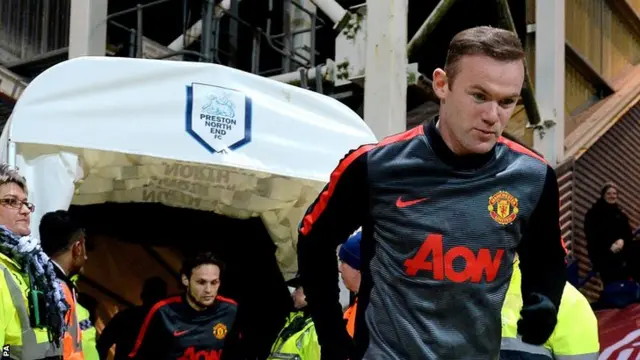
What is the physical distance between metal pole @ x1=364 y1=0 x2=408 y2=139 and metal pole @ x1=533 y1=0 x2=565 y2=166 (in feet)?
9.63

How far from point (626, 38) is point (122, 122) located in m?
8.56

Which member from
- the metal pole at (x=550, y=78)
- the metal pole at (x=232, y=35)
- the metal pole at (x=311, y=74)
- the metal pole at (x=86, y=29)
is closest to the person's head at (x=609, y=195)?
the metal pole at (x=550, y=78)

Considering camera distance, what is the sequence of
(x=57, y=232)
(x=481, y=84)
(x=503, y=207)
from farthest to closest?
(x=57, y=232) → (x=503, y=207) → (x=481, y=84)

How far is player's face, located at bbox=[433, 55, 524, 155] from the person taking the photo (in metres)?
2.19

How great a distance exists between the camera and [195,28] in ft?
34.6

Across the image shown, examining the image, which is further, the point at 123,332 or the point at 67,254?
the point at 123,332

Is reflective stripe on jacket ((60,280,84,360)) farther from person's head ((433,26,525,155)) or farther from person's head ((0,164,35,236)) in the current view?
person's head ((433,26,525,155))

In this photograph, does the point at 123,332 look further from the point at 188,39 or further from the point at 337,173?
the point at 337,173

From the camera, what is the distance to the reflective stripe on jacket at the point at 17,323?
14.2ft

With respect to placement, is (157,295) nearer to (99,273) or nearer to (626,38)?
(99,273)

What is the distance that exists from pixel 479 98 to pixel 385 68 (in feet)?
16.2

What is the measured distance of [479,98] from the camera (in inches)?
86.8

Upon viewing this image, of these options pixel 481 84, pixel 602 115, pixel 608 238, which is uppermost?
pixel 602 115

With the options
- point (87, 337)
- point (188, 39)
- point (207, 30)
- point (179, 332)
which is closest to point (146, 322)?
point (179, 332)
